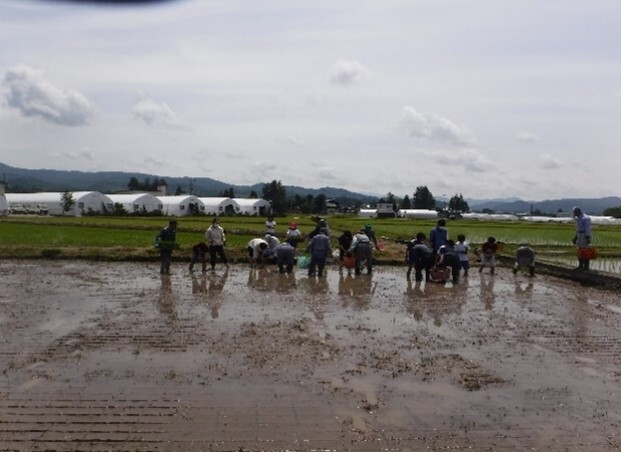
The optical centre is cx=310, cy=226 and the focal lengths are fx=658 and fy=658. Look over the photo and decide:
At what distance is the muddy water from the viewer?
5840 mm

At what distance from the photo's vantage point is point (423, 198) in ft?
400

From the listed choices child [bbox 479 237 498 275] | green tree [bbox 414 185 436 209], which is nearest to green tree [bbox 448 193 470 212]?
green tree [bbox 414 185 436 209]

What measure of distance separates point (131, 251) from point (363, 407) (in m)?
16.4

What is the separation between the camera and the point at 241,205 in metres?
90.6

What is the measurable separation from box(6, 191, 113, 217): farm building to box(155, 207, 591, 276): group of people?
58.2 meters

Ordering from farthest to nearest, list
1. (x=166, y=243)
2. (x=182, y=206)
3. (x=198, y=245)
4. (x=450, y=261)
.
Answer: (x=182, y=206) < (x=198, y=245) < (x=166, y=243) < (x=450, y=261)

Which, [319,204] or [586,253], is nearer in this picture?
[586,253]

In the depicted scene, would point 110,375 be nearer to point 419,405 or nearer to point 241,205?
point 419,405

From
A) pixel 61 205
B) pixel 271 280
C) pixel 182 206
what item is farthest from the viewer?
pixel 182 206

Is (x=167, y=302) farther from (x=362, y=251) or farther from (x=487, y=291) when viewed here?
(x=487, y=291)

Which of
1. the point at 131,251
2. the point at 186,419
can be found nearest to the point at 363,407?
the point at 186,419

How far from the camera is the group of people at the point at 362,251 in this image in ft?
54.1

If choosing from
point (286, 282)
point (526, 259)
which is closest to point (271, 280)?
point (286, 282)

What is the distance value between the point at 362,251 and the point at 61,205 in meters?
64.6
